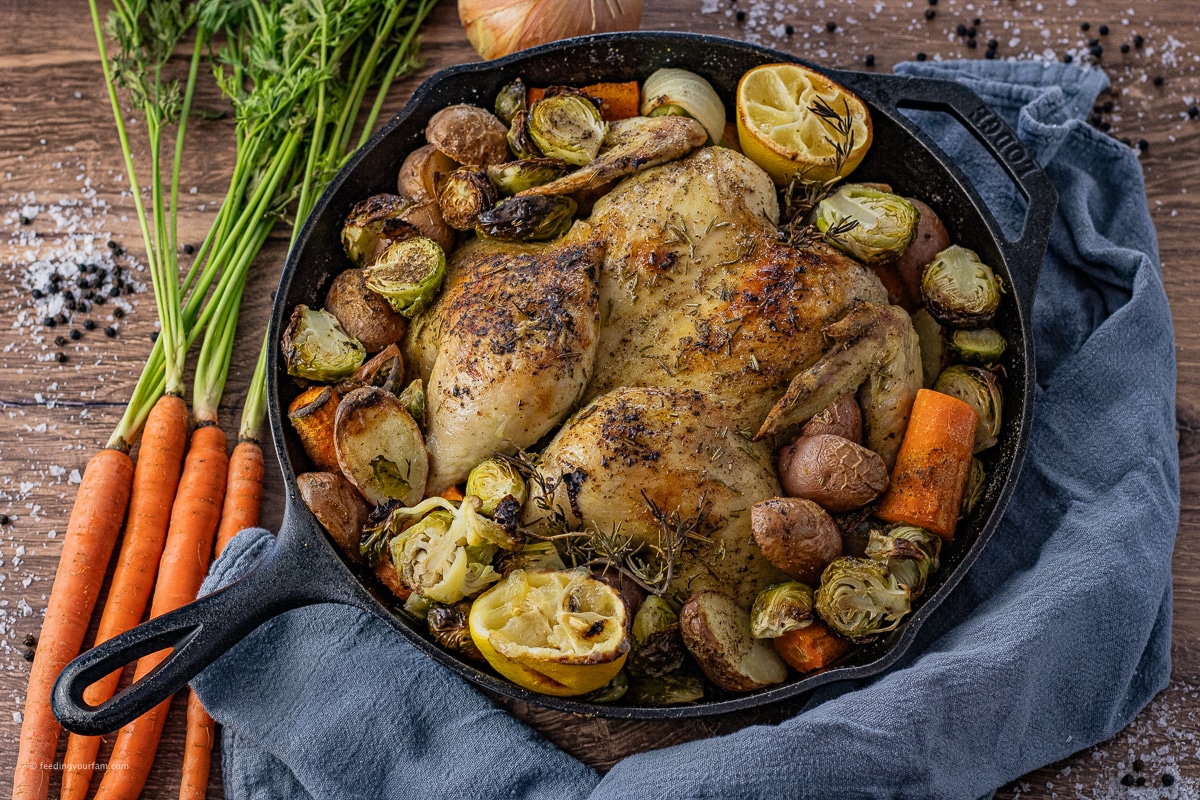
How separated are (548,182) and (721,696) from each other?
5.07 feet

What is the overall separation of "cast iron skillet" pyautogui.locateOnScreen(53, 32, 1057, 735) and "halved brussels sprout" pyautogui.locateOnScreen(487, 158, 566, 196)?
0.33 metres

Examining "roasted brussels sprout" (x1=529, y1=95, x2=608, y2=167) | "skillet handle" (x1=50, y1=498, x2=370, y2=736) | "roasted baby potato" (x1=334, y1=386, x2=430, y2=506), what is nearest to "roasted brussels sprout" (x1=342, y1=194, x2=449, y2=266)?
"roasted brussels sprout" (x1=529, y1=95, x2=608, y2=167)

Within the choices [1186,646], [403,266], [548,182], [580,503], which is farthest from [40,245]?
[1186,646]

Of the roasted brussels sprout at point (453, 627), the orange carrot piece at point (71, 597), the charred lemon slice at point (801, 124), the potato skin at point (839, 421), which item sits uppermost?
the charred lemon slice at point (801, 124)

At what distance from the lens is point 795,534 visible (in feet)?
7.93

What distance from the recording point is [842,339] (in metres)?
2.53

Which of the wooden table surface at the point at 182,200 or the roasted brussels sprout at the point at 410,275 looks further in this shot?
the wooden table surface at the point at 182,200

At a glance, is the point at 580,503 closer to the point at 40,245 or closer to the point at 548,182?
the point at 548,182

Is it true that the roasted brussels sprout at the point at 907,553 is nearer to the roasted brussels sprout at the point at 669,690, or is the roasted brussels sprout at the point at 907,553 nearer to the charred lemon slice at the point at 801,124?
the roasted brussels sprout at the point at 669,690

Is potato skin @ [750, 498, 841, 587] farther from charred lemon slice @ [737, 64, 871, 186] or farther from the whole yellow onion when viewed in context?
the whole yellow onion

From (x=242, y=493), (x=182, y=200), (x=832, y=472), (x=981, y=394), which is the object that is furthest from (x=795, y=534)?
(x=182, y=200)

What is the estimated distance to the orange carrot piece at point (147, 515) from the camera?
297cm

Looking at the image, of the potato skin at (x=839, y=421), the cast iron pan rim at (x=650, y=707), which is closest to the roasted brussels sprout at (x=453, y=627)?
the cast iron pan rim at (x=650, y=707)

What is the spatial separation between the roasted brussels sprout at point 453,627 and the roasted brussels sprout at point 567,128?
1.31m
